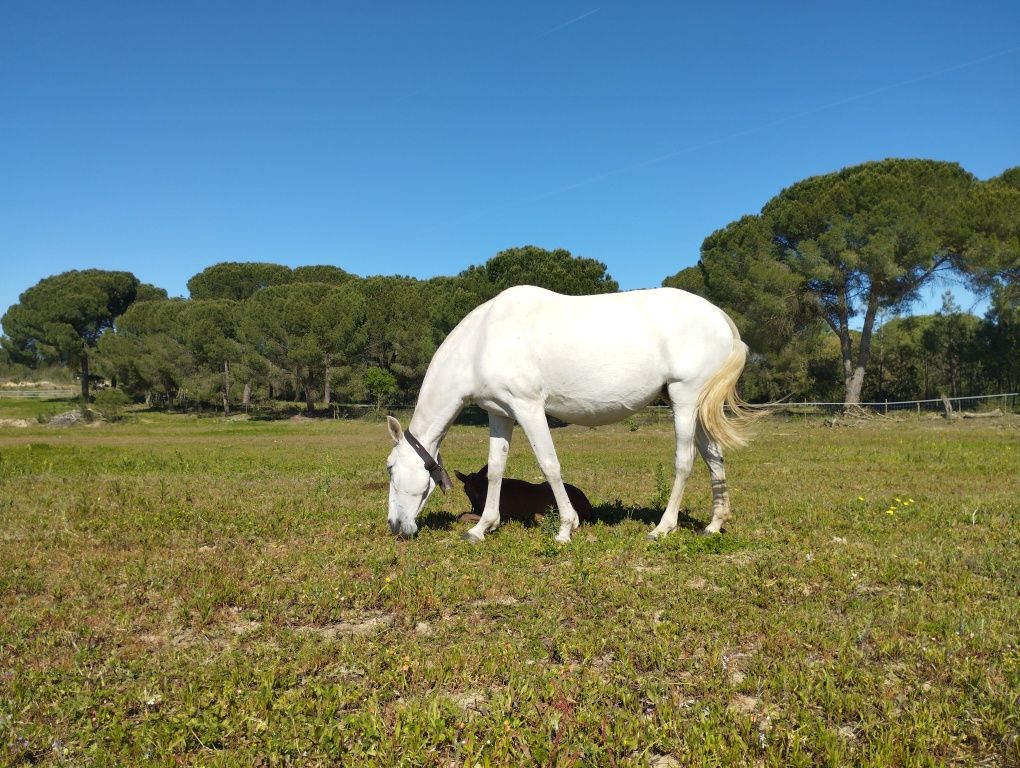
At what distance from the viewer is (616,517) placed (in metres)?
8.31

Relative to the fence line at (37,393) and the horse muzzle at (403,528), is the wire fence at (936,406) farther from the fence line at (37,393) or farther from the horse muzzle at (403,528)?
the fence line at (37,393)

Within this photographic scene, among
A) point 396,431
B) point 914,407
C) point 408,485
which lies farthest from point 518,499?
point 914,407

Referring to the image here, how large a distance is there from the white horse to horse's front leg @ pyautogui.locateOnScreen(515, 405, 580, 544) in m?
0.01

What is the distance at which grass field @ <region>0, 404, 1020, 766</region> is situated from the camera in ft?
9.99

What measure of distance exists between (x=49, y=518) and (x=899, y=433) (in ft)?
79.6

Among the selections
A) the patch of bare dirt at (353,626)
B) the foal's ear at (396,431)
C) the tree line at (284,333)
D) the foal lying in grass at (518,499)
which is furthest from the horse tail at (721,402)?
the tree line at (284,333)

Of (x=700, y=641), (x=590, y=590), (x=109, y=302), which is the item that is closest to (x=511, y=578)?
(x=590, y=590)

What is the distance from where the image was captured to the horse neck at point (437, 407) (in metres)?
7.21

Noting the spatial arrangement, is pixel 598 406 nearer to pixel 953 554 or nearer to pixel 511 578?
pixel 511 578

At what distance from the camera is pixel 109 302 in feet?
225

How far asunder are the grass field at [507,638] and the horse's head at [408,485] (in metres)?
0.43

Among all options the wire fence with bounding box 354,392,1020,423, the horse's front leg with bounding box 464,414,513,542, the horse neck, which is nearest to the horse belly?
the horse's front leg with bounding box 464,414,513,542

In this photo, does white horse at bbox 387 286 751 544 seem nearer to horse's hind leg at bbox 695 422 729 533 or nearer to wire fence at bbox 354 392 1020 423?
horse's hind leg at bbox 695 422 729 533

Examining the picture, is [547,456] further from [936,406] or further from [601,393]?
[936,406]
